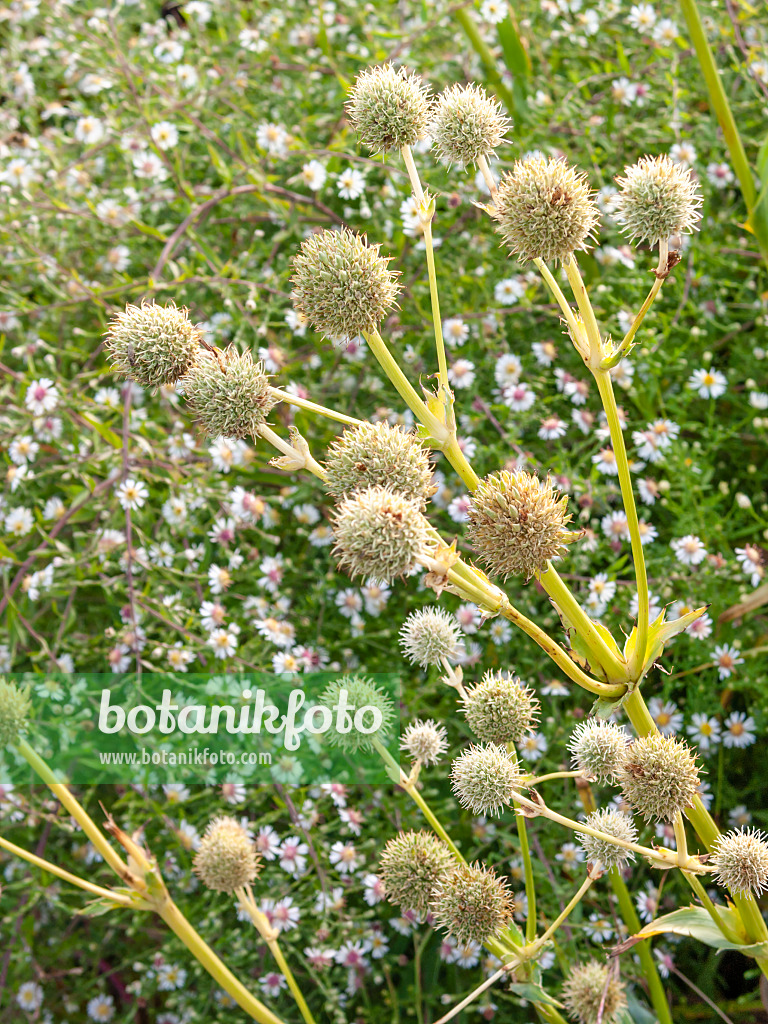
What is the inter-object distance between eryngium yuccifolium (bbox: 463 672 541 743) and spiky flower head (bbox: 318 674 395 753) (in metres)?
0.17

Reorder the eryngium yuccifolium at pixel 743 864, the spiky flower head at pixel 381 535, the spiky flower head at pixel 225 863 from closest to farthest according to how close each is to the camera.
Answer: the spiky flower head at pixel 381 535 < the eryngium yuccifolium at pixel 743 864 < the spiky flower head at pixel 225 863

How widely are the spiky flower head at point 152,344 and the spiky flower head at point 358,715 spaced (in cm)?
60

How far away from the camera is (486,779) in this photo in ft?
3.99

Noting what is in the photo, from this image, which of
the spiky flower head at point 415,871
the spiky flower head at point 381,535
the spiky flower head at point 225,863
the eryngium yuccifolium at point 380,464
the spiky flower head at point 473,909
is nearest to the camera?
the spiky flower head at point 381,535

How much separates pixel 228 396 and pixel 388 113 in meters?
0.45

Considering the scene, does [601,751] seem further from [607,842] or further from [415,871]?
[415,871]

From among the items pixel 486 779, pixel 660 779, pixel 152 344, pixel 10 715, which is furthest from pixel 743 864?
pixel 10 715

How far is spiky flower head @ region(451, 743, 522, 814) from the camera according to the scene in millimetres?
1213

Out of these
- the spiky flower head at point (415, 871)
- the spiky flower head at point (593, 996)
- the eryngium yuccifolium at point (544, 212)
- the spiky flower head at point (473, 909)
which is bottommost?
the spiky flower head at point (593, 996)

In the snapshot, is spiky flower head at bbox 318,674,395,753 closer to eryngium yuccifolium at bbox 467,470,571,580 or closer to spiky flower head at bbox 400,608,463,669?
spiky flower head at bbox 400,608,463,669

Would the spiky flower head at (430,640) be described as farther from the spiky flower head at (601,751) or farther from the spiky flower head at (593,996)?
the spiky flower head at (593,996)

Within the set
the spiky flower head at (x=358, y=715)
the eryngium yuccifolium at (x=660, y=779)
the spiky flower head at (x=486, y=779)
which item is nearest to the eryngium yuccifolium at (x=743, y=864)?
the eryngium yuccifolium at (x=660, y=779)

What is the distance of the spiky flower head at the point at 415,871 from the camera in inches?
54.2

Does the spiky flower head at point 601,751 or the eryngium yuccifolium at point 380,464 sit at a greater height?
the eryngium yuccifolium at point 380,464
